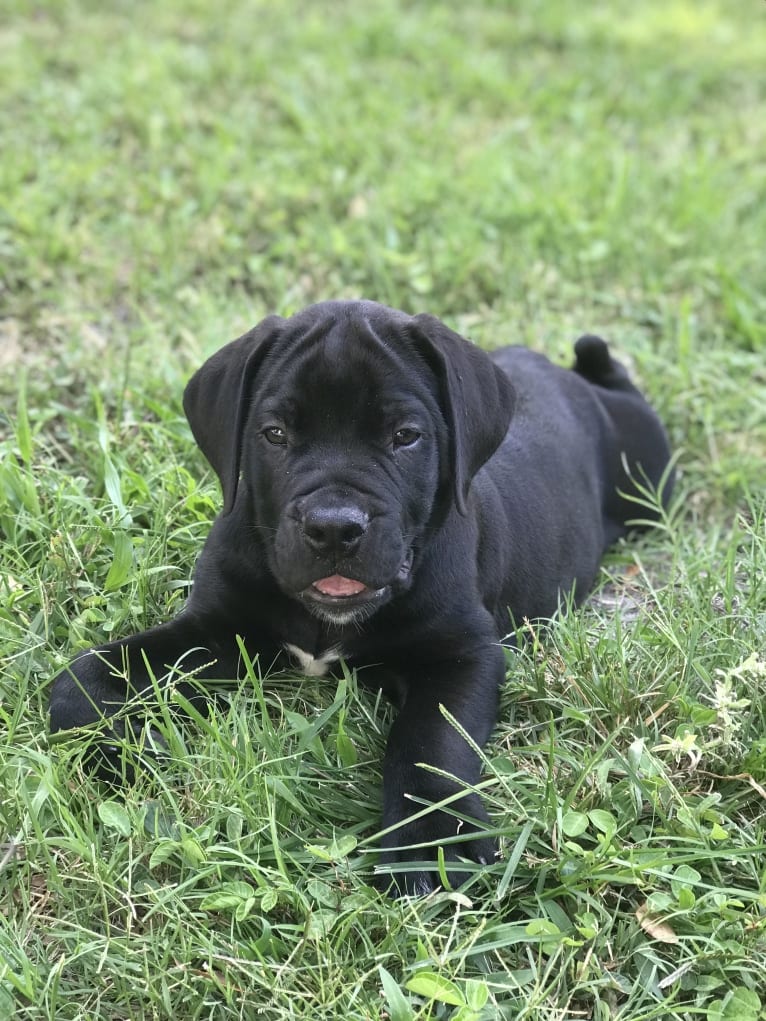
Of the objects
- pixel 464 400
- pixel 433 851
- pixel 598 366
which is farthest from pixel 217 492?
pixel 598 366

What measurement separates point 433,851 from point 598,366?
2856mm

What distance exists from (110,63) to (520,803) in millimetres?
6630

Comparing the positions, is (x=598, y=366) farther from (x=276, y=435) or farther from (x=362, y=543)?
(x=362, y=543)

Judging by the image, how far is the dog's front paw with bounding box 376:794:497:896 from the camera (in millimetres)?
2816

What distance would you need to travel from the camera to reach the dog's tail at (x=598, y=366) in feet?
16.8

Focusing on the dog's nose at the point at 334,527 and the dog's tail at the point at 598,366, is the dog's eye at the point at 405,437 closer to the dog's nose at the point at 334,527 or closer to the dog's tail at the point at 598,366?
Answer: the dog's nose at the point at 334,527

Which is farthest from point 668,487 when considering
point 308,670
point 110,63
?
point 110,63

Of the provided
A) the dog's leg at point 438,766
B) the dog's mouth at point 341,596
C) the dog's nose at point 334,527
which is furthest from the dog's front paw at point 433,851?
the dog's nose at point 334,527

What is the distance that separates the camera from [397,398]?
3211mm

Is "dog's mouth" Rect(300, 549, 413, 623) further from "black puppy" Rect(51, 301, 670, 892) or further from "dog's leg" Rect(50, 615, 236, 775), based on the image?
"dog's leg" Rect(50, 615, 236, 775)

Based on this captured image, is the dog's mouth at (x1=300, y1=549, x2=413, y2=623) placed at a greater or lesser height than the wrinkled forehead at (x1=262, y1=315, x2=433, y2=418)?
lesser

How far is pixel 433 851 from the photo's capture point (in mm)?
2879

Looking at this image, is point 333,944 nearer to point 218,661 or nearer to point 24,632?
point 218,661

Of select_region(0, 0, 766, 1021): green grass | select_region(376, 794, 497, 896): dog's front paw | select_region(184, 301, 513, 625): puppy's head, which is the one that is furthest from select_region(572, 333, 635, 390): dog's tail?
select_region(376, 794, 497, 896): dog's front paw
